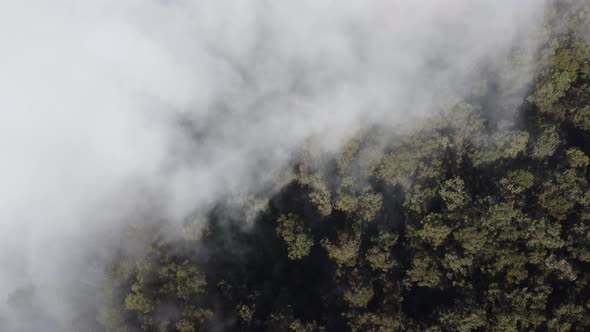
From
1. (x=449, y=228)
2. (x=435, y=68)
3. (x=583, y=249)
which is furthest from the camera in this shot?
(x=435, y=68)

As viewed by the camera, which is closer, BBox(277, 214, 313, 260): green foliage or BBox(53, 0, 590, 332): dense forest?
BBox(53, 0, 590, 332): dense forest

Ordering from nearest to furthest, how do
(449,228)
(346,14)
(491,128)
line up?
(449,228) < (491,128) < (346,14)

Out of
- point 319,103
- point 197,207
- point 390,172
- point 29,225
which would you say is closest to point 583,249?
point 390,172

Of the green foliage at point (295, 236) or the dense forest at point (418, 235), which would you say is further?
the green foliage at point (295, 236)

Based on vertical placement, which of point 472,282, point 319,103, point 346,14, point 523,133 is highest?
point 346,14

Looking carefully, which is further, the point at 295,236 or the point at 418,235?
the point at 295,236

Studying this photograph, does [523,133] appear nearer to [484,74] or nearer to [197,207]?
[484,74]

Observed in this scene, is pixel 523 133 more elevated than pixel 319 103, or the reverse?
pixel 319 103

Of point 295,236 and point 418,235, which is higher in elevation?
point 295,236
